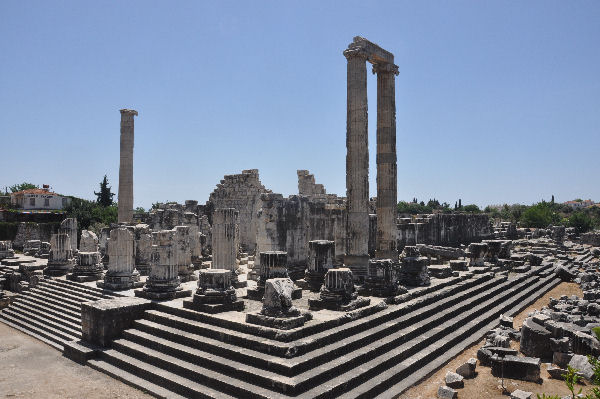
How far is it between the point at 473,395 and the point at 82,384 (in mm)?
7255

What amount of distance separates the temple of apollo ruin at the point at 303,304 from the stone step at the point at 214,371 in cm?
3

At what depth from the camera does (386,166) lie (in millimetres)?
15594

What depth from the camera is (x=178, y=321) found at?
9.37 meters

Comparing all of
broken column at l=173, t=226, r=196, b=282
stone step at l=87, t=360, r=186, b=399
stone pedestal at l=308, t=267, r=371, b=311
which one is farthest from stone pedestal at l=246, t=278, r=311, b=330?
broken column at l=173, t=226, r=196, b=282

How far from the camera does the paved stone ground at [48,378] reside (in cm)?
781

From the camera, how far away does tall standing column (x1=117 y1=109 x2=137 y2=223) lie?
74.5ft

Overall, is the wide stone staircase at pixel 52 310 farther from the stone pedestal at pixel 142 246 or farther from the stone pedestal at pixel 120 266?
the stone pedestal at pixel 142 246

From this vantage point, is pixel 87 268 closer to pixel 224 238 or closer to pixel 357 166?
pixel 224 238

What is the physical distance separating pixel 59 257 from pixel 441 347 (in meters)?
13.7

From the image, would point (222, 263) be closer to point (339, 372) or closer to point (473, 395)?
point (339, 372)

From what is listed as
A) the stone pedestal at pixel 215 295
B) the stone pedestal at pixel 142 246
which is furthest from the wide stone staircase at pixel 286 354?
the stone pedestal at pixel 142 246

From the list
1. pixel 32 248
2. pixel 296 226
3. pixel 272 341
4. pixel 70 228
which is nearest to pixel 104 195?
pixel 32 248

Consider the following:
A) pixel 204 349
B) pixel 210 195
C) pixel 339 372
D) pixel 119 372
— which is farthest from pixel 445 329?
pixel 210 195

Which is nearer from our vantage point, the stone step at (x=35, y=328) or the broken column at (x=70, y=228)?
the stone step at (x=35, y=328)
